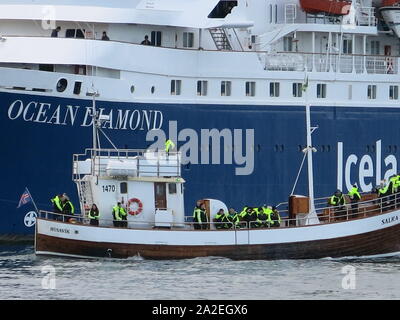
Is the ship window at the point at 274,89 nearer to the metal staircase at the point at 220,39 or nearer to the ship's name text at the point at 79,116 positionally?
the metal staircase at the point at 220,39

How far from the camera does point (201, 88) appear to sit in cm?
6781

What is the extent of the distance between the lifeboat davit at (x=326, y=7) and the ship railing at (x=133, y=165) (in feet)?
38.6

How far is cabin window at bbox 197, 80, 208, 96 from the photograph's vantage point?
67.7 m

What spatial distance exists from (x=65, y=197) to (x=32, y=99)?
15.0 feet

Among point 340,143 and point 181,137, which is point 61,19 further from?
point 340,143

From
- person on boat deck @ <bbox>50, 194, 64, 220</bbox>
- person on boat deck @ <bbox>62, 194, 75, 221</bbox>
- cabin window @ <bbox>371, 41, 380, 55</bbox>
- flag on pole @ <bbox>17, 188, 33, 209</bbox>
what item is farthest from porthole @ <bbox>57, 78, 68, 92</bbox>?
cabin window @ <bbox>371, 41, 380, 55</bbox>

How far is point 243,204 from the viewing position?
68.2 metres

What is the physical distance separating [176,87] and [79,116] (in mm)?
4160

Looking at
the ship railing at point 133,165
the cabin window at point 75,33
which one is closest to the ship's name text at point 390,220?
the ship railing at point 133,165

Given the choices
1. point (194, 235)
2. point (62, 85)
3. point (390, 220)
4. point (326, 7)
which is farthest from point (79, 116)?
point (326, 7)

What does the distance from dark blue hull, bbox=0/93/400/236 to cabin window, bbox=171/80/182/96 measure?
17.7 inches

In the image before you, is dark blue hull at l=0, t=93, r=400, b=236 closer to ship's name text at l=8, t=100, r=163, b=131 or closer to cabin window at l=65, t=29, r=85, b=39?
ship's name text at l=8, t=100, r=163, b=131

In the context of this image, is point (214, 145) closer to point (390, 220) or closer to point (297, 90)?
point (297, 90)

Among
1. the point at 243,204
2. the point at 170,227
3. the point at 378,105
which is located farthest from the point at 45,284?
the point at 378,105
